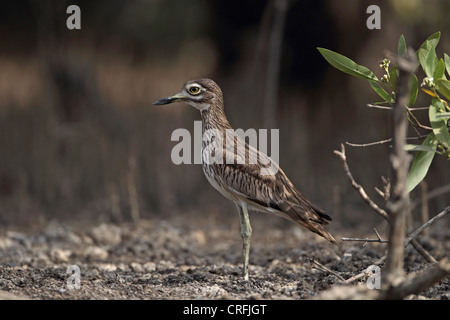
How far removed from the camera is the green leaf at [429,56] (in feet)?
16.9

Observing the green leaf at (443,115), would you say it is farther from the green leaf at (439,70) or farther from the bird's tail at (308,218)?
the bird's tail at (308,218)

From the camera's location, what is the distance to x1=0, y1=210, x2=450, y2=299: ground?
5.40 meters

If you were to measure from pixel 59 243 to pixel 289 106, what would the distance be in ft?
16.2

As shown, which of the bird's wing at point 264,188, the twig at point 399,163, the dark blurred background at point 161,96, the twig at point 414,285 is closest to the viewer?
the twig at point 399,163

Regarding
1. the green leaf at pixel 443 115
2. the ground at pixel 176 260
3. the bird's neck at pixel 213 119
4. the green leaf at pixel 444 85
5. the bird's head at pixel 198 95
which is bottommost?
the ground at pixel 176 260

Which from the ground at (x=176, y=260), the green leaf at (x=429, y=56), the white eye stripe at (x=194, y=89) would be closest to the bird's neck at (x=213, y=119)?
the white eye stripe at (x=194, y=89)

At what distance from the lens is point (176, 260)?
748 centimetres

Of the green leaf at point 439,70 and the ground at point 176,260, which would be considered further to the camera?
the ground at point 176,260

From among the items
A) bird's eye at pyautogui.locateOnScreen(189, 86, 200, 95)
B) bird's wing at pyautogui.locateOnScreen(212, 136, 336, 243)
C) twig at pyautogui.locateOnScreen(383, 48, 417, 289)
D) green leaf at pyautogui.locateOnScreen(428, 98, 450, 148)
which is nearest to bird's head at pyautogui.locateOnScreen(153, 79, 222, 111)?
bird's eye at pyautogui.locateOnScreen(189, 86, 200, 95)

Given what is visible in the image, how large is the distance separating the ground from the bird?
0.43m

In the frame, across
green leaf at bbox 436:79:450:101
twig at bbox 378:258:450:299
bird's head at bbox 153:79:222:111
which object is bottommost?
twig at bbox 378:258:450:299

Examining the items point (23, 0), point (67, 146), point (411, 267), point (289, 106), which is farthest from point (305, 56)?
point (411, 267)

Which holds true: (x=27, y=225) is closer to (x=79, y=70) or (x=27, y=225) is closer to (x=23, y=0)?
(x=79, y=70)

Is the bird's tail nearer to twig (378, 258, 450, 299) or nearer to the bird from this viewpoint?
the bird
